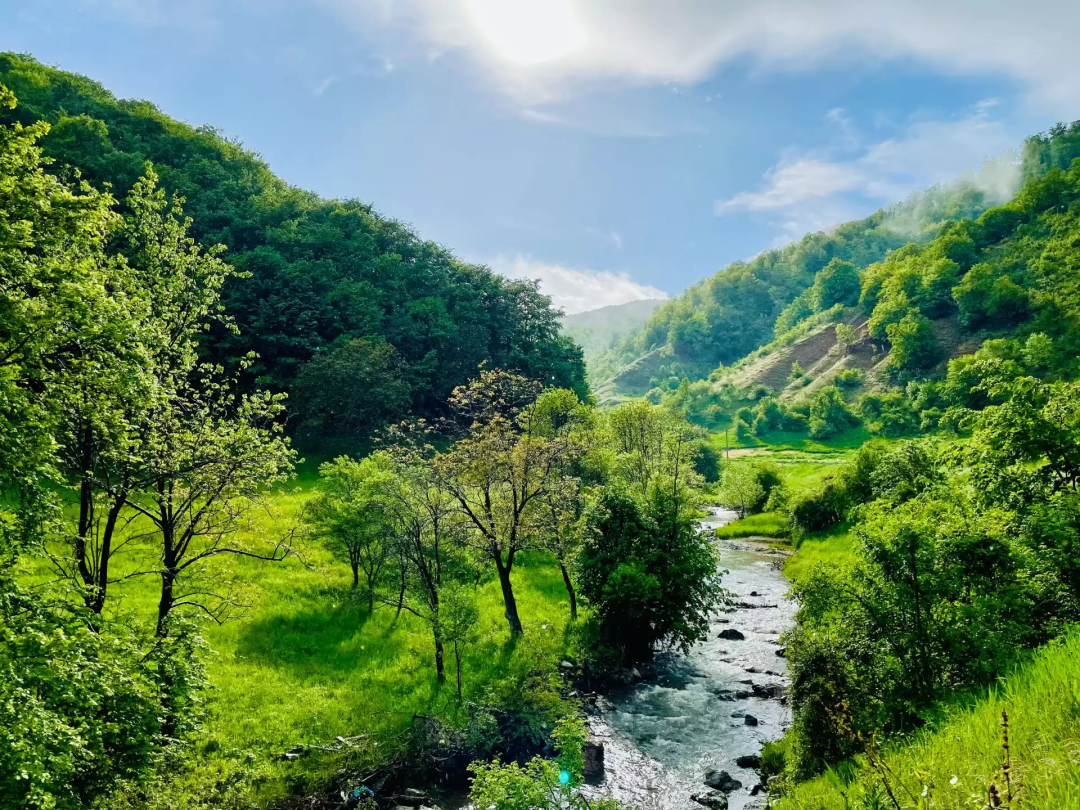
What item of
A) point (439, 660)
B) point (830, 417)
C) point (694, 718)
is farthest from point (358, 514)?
point (830, 417)

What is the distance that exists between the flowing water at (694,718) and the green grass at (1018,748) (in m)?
10.5

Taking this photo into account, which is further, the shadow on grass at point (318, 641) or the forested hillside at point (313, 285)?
the forested hillside at point (313, 285)

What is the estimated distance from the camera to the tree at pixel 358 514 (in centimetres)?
2641

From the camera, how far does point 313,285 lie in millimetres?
73625

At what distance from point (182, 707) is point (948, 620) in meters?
18.2

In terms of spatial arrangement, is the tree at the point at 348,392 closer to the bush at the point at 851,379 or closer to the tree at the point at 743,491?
the tree at the point at 743,491

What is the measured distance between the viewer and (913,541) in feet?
41.2

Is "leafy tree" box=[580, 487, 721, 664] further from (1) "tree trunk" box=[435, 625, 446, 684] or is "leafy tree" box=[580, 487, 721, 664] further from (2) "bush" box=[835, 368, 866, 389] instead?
(2) "bush" box=[835, 368, 866, 389]

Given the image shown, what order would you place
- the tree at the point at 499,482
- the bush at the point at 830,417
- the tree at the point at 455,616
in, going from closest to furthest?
1. the tree at the point at 455,616
2. the tree at the point at 499,482
3. the bush at the point at 830,417

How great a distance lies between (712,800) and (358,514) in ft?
64.8

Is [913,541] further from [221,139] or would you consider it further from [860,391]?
[860,391]

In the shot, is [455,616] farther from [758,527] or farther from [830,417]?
[830,417]

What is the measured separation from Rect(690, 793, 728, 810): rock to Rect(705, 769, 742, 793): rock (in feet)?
1.77

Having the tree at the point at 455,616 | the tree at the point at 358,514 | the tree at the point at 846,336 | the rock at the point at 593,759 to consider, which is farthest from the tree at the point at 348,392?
the tree at the point at 846,336
